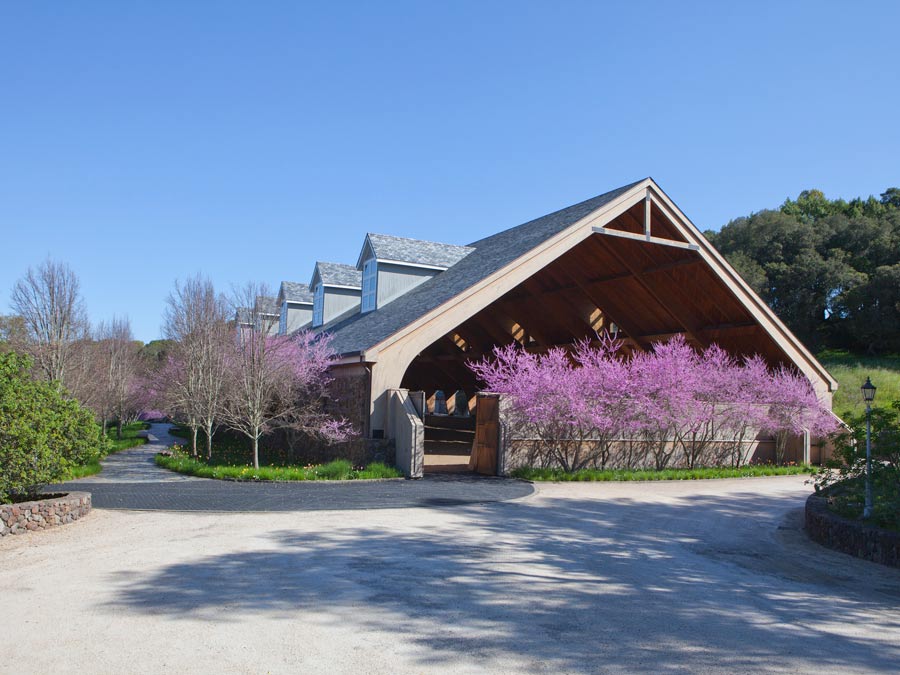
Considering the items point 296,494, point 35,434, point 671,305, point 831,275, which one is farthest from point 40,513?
point 831,275

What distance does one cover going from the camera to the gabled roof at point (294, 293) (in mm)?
36375

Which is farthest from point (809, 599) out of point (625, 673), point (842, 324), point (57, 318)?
point (842, 324)

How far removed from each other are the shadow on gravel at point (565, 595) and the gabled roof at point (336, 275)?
843 inches

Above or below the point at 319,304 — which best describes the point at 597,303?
below

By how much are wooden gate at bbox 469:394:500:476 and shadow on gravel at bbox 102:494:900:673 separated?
750 centimetres

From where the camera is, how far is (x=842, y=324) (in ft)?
153

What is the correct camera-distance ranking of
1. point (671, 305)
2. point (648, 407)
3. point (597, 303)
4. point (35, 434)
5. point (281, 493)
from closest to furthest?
point (35, 434) < point (281, 493) < point (648, 407) < point (671, 305) < point (597, 303)

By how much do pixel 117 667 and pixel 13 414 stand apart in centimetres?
763

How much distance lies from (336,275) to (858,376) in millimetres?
27858

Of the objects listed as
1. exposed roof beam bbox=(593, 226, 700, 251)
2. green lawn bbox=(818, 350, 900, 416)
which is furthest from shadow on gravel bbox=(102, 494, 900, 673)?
green lawn bbox=(818, 350, 900, 416)

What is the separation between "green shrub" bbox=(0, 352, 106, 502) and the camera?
36.1ft

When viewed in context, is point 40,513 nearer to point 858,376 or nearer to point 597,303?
point 597,303

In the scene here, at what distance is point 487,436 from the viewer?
1916cm

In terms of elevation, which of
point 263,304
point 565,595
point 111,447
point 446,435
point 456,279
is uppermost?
point 456,279
